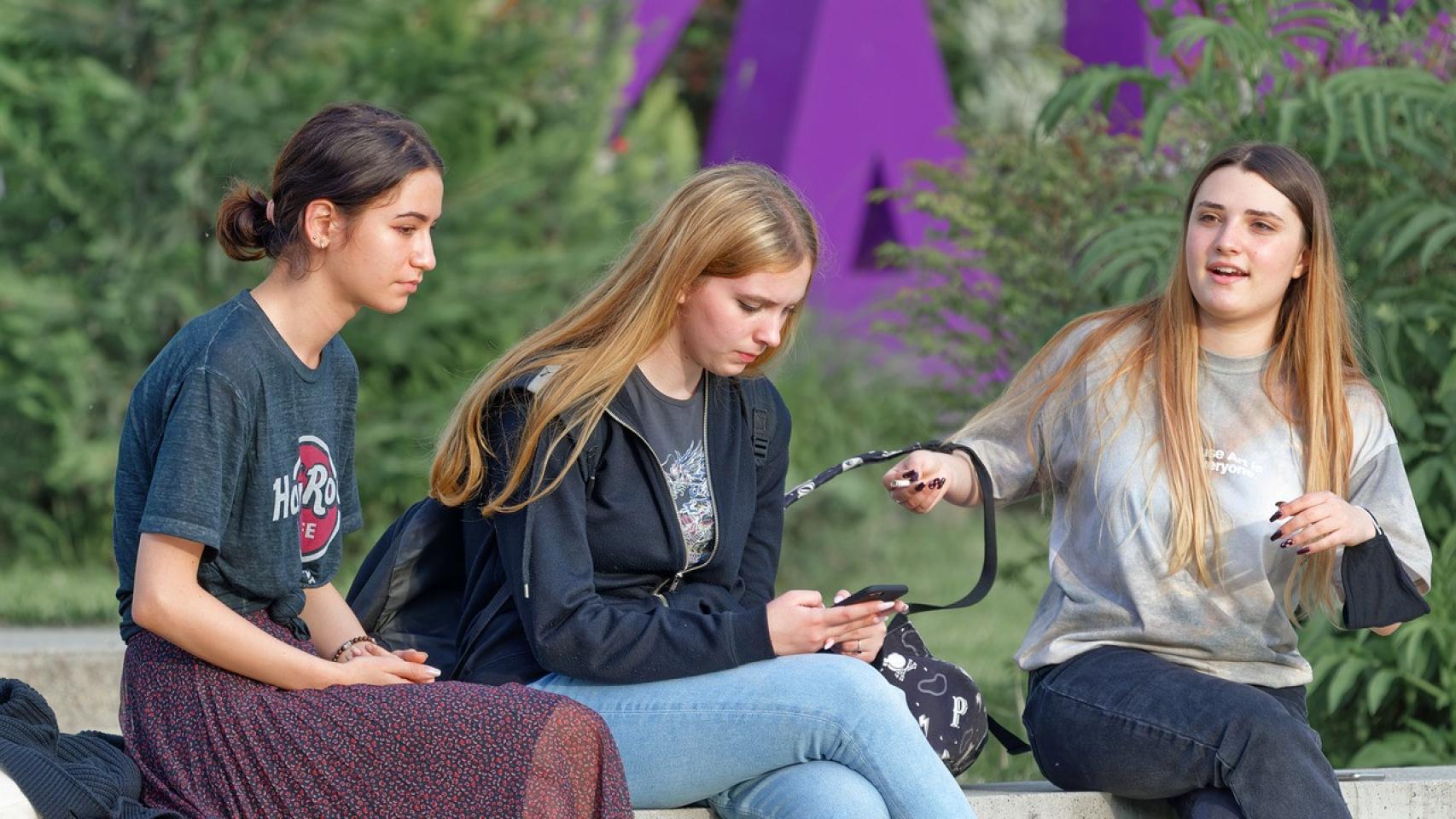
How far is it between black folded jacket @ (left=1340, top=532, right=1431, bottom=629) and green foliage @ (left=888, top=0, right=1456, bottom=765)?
0.81 meters

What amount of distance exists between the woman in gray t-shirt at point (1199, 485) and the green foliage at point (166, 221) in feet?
13.3

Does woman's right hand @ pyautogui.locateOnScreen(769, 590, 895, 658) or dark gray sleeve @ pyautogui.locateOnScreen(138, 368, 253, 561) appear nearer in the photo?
dark gray sleeve @ pyautogui.locateOnScreen(138, 368, 253, 561)

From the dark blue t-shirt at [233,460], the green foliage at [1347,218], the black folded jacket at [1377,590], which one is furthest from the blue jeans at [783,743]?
the green foliage at [1347,218]

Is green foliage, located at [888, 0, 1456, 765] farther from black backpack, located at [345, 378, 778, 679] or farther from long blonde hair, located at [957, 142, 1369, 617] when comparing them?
black backpack, located at [345, 378, 778, 679]

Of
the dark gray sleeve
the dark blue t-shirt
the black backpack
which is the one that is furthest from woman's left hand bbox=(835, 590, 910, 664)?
the dark gray sleeve

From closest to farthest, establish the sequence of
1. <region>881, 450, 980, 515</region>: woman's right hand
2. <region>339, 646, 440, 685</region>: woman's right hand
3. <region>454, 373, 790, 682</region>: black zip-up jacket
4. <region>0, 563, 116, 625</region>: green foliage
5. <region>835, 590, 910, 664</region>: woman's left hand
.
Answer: <region>339, 646, 440, 685</region>: woman's right hand < <region>454, 373, 790, 682</region>: black zip-up jacket < <region>835, 590, 910, 664</region>: woman's left hand < <region>881, 450, 980, 515</region>: woman's right hand < <region>0, 563, 116, 625</region>: green foliage

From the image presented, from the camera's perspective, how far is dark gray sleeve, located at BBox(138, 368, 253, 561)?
2537 millimetres

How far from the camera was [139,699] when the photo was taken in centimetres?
267

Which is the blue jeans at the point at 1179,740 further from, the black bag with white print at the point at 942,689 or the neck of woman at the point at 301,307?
the neck of woman at the point at 301,307

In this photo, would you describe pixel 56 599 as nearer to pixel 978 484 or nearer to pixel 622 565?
pixel 622 565

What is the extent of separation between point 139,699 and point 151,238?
4898 millimetres

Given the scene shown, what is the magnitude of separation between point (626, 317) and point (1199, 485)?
115 centimetres

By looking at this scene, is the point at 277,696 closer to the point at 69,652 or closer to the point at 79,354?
the point at 69,652

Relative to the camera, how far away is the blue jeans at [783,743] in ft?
9.09
